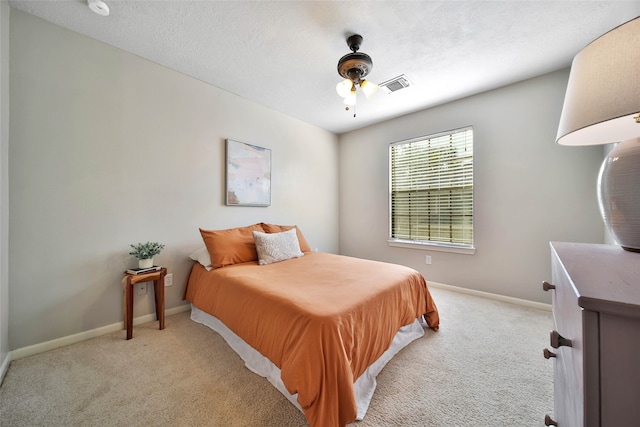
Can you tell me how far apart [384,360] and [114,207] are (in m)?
2.63

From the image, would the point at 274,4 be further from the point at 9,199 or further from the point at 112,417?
the point at 112,417

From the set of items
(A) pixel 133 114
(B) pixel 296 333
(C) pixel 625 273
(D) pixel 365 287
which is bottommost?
(B) pixel 296 333

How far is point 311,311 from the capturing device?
4.30 feet

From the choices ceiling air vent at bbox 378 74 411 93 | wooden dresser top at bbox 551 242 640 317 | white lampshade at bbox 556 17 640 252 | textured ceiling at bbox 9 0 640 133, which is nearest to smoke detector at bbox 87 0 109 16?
textured ceiling at bbox 9 0 640 133

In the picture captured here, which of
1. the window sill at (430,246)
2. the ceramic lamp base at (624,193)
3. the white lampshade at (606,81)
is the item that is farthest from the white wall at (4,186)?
the window sill at (430,246)

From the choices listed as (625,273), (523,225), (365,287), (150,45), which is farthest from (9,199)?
(523,225)

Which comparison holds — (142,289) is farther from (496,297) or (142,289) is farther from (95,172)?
(496,297)

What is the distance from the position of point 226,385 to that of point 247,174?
2.28 m

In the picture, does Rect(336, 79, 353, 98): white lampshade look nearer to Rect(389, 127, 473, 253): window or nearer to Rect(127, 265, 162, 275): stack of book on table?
Rect(389, 127, 473, 253): window

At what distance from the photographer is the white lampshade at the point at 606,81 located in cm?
62

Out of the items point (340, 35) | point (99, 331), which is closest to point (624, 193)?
point (340, 35)

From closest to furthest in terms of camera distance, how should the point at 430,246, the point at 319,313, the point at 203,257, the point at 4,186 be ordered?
the point at 319,313, the point at 4,186, the point at 203,257, the point at 430,246

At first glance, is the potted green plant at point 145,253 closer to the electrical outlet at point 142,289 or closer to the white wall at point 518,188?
the electrical outlet at point 142,289

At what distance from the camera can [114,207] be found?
83.4 inches
